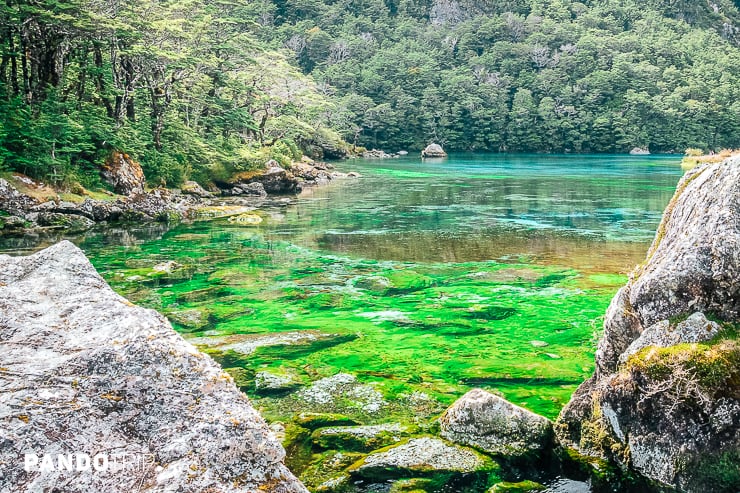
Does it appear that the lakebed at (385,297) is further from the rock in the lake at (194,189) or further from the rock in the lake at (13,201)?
the rock in the lake at (194,189)

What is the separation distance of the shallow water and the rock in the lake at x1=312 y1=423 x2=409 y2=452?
2.51ft

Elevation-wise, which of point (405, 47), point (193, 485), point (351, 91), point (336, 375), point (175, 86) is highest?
point (405, 47)

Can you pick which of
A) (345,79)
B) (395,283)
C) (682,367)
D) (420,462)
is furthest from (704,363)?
(345,79)

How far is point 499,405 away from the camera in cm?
646

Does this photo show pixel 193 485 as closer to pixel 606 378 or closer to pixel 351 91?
pixel 606 378

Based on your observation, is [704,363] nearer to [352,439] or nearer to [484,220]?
[352,439]

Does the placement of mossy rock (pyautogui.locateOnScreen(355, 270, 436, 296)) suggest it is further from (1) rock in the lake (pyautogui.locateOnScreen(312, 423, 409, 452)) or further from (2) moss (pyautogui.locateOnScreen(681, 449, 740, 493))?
(2) moss (pyautogui.locateOnScreen(681, 449, 740, 493))

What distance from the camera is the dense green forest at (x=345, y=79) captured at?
2666 cm

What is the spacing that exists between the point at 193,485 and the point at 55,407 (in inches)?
40.3

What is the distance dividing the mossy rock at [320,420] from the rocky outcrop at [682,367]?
258 centimetres

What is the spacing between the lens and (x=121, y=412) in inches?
146

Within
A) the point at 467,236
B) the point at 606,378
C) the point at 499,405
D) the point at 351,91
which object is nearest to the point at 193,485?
the point at 499,405

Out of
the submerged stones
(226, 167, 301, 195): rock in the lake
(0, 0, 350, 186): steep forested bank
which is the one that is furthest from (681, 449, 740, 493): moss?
(226, 167, 301, 195): rock in the lake

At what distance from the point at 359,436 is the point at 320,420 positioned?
1.98 ft
